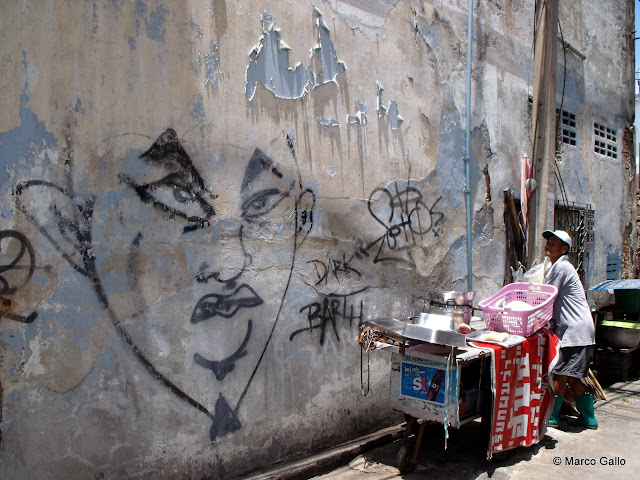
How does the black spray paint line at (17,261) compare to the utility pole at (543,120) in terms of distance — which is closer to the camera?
the black spray paint line at (17,261)

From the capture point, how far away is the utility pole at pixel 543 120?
589cm

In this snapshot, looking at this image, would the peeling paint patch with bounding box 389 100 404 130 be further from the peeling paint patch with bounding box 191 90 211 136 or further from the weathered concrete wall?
the peeling paint patch with bounding box 191 90 211 136

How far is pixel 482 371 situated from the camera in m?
4.19

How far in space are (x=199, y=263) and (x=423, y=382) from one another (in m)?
1.91

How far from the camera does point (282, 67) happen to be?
409 cm

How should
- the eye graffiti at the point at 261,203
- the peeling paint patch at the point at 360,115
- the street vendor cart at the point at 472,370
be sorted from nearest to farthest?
the street vendor cart at the point at 472,370 < the eye graffiti at the point at 261,203 < the peeling paint patch at the point at 360,115

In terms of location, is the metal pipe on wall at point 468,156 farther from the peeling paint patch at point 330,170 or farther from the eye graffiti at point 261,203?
the eye graffiti at point 261,203

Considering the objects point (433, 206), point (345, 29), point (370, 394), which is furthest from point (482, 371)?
point (345, 29)

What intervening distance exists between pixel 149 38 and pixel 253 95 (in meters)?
0.84

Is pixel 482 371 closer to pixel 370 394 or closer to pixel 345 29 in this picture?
pixel 370 394

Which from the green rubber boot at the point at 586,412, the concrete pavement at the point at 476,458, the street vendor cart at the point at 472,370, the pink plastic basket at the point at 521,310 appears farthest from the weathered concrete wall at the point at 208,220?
the green rubber boot at the point at 586,412

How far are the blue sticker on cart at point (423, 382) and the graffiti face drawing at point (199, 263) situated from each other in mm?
1124

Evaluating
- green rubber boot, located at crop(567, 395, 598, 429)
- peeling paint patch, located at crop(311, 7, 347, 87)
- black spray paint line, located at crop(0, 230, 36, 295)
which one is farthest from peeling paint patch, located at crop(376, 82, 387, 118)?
green rubber boot, located at crop(567, 395, 598, 429)

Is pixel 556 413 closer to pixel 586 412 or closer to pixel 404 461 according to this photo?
pixel 586 412
